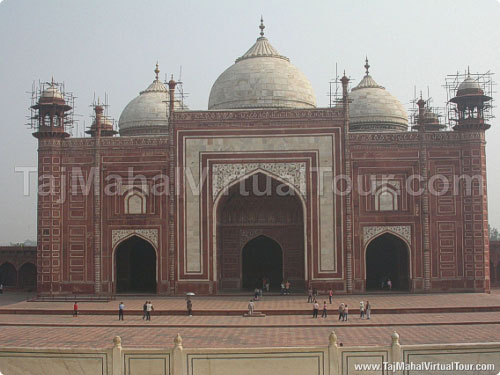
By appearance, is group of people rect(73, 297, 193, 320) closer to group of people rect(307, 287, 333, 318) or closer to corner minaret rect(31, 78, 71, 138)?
group of people rect(307, 287, 333, 318)

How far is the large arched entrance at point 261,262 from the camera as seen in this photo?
21.0m

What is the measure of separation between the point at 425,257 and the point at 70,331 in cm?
1043

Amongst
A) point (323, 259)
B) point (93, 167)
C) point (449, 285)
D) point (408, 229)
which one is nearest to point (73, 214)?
point (93, 167)

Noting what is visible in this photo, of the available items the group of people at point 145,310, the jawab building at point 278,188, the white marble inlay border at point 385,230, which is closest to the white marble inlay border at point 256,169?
the jawab building at point 278,188

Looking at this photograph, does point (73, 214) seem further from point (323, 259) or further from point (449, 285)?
point (449, 285)

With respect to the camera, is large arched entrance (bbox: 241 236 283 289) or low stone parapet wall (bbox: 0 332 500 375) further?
large arched entrance (bbox: 241 236 283 289)

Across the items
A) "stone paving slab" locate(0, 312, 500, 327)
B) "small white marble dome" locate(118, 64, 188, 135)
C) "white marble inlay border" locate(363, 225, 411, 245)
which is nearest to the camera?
"stone paving slab" locate(0, 312, 500, 327)

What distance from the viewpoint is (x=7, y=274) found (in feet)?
77.5

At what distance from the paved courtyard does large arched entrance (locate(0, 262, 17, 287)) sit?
18.9 feet

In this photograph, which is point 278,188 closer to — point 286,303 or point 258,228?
point 258,228

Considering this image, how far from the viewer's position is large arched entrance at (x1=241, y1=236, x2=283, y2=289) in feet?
68.7

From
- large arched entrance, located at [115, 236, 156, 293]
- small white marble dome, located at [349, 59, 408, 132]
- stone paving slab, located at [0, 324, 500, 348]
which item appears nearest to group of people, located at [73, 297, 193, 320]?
stone paving slab, located at [0, 324, 500, 348]

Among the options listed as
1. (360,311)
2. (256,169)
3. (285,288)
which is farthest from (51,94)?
(360,311)

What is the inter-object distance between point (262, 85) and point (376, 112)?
4.91m
